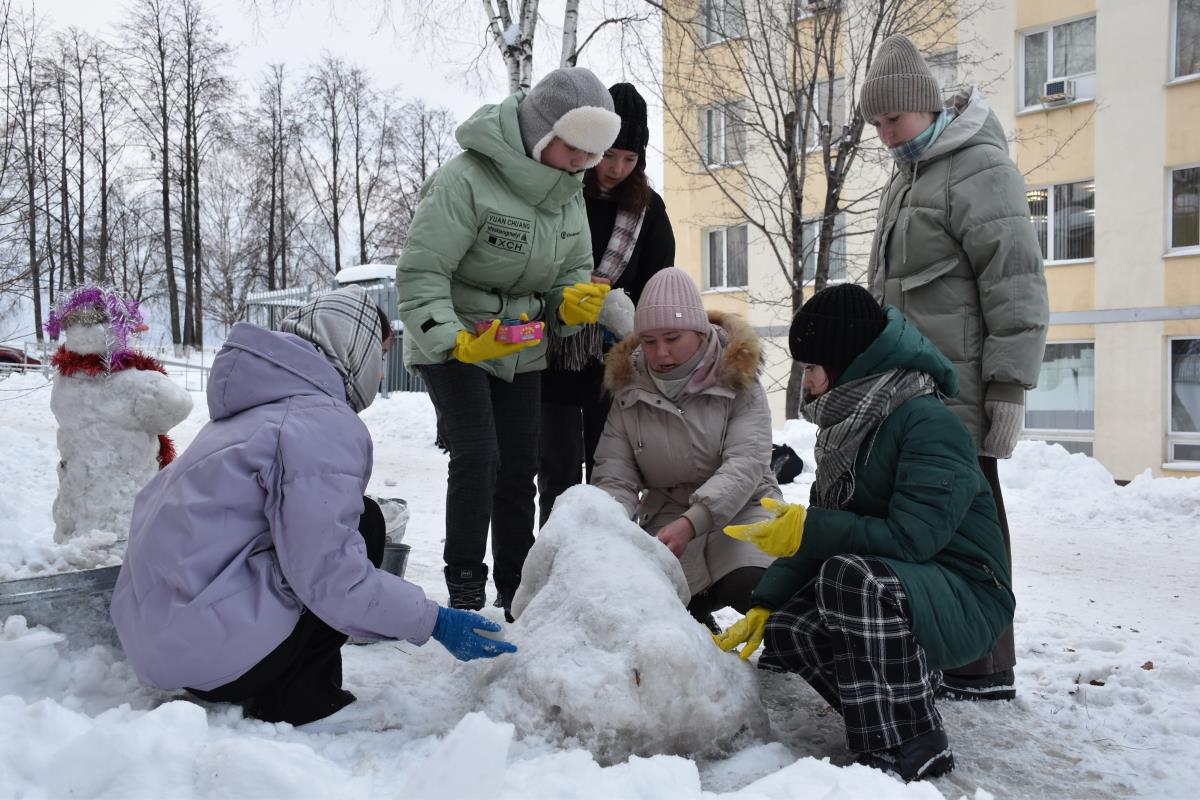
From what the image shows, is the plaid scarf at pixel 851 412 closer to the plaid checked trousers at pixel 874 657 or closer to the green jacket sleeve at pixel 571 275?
the plaid checked trousers at pixel 874 657

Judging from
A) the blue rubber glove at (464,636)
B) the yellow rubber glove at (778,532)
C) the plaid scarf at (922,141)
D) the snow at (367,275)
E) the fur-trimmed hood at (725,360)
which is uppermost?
the snow at (367,275)

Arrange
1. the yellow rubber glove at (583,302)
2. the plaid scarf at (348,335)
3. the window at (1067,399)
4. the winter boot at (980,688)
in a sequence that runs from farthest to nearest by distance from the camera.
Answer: the window at (1067,399) → the yellow rubber glove at (583,302) → the winter boot at (980,688) → the plaid scarf at (348,335)

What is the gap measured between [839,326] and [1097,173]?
11.0m

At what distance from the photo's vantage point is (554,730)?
79.9 inches

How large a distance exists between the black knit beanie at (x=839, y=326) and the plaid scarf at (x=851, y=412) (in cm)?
8

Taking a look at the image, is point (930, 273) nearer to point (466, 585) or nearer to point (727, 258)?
point (466, 585)

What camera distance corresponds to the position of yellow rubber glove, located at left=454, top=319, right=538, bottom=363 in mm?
2805

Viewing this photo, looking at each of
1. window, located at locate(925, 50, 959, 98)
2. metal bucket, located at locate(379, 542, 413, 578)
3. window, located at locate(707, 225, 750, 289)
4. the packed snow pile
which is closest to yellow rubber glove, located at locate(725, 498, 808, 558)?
the packed snow pile

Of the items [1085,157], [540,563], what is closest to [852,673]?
[540,563]

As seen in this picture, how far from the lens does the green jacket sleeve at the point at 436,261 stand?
9.32 feet

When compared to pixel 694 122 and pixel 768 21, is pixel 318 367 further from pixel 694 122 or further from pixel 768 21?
pixel 694 122

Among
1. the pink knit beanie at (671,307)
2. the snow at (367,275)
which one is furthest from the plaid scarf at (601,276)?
the snow at (367,275)

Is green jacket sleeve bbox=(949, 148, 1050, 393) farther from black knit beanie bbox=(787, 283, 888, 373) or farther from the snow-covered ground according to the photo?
the snow-covered ground

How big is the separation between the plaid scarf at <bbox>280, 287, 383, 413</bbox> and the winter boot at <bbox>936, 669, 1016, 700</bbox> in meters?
1.84
